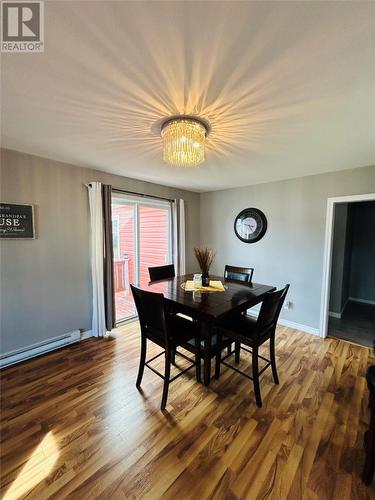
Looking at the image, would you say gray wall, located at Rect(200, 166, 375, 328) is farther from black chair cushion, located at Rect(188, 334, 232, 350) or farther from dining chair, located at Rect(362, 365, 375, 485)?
dining chair, located at Rect(362, 365, 375, 485)

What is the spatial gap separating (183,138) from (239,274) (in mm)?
2042

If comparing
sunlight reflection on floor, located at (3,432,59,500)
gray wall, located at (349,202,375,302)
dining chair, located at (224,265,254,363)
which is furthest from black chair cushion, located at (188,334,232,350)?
gray wall, located at (349,202,375,302)

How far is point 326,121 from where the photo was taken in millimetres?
1643

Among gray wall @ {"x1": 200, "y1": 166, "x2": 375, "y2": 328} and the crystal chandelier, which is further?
gray wall @ {"x1": 200, "y1": 166, "x2": 375, "y2": 328}

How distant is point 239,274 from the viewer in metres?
3.03

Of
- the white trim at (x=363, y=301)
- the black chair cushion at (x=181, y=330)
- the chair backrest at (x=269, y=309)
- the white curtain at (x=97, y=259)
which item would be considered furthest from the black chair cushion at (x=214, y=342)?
the white trim at (x=363, y=301)

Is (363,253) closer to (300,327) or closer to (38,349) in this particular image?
(300,327)

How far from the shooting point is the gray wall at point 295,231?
117 inches

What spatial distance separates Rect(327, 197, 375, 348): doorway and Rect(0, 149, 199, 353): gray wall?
3.70m

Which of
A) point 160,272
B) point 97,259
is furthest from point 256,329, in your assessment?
point 97,259

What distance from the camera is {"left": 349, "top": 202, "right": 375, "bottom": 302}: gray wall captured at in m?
4.41

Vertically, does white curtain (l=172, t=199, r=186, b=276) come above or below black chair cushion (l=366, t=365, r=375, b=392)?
above

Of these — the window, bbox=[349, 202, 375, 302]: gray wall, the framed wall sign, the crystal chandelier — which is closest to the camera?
the crystal chandelier

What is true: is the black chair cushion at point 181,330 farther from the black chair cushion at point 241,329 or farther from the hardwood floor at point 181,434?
the hardwood floor at point 181,434
